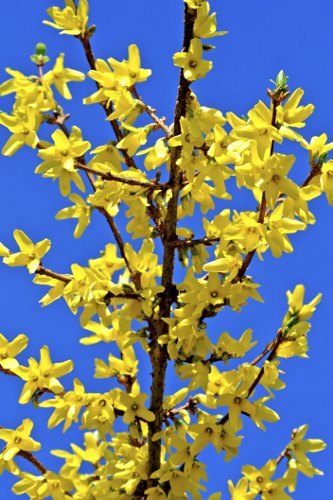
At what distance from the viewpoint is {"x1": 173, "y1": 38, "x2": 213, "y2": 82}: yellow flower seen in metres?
3.08

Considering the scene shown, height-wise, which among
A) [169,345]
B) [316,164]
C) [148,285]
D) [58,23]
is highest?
[58,23]

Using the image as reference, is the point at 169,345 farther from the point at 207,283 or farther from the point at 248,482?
the point at 248,482

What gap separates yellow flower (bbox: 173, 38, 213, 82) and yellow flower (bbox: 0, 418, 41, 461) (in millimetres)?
1656

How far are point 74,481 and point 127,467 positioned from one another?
41 cm

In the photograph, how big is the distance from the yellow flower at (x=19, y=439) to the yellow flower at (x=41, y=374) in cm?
16

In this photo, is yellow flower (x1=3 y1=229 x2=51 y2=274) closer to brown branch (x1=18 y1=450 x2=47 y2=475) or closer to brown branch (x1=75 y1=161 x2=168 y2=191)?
brown branch (x1=75 y1=161 x2=168 y2=191)

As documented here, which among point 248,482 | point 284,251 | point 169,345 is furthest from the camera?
point 248,482

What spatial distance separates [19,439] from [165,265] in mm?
1005

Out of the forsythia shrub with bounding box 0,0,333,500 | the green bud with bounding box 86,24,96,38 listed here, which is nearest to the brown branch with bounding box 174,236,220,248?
the forsythia shrub with bounding box 0,0,333,500

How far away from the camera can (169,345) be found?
3357mm

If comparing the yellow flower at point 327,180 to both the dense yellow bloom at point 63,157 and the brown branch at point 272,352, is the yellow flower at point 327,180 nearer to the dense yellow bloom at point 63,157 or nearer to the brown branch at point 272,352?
the brown branch at point 272,352

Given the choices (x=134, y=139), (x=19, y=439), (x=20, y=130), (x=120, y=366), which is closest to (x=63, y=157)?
(x=20, y=130)

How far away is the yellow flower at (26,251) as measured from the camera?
3.43 meters

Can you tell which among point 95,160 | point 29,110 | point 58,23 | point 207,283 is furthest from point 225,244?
point 58,23
